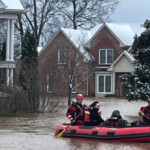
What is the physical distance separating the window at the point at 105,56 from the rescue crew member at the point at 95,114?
1410 inches

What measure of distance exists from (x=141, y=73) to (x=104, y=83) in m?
24.8

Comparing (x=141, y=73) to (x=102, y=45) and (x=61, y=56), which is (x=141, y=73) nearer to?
(x=61, y=56)

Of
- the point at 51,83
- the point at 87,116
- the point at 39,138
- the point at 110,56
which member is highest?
the point at 110,56

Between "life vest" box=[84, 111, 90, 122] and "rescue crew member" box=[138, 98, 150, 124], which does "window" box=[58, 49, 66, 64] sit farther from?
"rescue crew member" box=[138, 98, 150, 124]

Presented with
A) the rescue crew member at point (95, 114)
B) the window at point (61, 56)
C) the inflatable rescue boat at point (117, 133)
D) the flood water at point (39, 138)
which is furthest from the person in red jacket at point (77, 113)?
the window at point (61, 56)

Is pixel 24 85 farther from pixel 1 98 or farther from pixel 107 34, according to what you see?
pixel 107 34

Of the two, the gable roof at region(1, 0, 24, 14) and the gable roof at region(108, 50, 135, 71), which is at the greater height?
the gable roof at region(1, 0, 24, 14)

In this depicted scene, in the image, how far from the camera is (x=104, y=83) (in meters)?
57.8

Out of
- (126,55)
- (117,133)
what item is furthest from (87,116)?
(126,55)

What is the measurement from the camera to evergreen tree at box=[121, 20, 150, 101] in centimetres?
3250

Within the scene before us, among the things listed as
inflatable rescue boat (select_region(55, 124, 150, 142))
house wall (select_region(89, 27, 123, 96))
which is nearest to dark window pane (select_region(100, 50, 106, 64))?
house wall (select_region(89, 27, 123, 96))

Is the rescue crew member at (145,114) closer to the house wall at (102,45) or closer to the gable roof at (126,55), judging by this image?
the gable roof at (126,55)

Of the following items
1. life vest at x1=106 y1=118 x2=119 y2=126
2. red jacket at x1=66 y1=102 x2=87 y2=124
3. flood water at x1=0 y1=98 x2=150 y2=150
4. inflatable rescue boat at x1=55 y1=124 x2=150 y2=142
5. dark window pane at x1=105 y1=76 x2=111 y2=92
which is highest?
dark window pane at x1=105 y1=76 x2=111 y2=92

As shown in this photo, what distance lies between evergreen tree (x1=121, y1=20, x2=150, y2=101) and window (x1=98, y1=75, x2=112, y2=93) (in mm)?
23542
